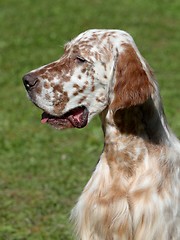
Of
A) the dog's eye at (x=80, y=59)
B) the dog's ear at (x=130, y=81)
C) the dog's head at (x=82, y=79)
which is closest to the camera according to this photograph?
the dog's ear at (x=130, y=81)

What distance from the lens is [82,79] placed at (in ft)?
19.1

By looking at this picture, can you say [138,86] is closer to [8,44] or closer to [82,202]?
[82,202]

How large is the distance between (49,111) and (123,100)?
2.02 feet

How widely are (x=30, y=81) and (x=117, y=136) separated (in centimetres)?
68

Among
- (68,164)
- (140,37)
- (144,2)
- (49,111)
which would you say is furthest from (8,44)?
(49,111)

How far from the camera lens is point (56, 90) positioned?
19.2 ft

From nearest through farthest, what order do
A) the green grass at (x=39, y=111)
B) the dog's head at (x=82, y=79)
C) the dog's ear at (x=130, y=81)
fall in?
the dog's ear at (x=130, y=81), the dog's head at (x=82, y=79), the green grass at (x=39, y=111)

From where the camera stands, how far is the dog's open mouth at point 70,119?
5.86 meters

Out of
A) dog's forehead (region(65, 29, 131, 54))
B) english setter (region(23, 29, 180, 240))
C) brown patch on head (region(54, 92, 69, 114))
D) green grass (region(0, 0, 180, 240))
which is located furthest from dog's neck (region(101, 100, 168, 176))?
green grass (region(0, 0, 180, 240))

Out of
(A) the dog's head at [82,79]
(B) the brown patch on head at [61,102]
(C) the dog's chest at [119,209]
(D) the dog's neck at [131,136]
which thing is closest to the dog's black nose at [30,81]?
(A) the dog's head at [82,79]

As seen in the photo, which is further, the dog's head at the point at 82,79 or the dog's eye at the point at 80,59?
the dog's eye at the point at 80,59

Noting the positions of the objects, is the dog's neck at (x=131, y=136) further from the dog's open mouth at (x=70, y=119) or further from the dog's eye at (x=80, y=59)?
the dog's eye at (x=80, y=59)

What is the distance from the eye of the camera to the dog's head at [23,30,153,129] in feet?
18.8

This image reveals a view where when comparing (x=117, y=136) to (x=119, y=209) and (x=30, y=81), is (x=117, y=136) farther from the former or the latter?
(x=30, y=81)
